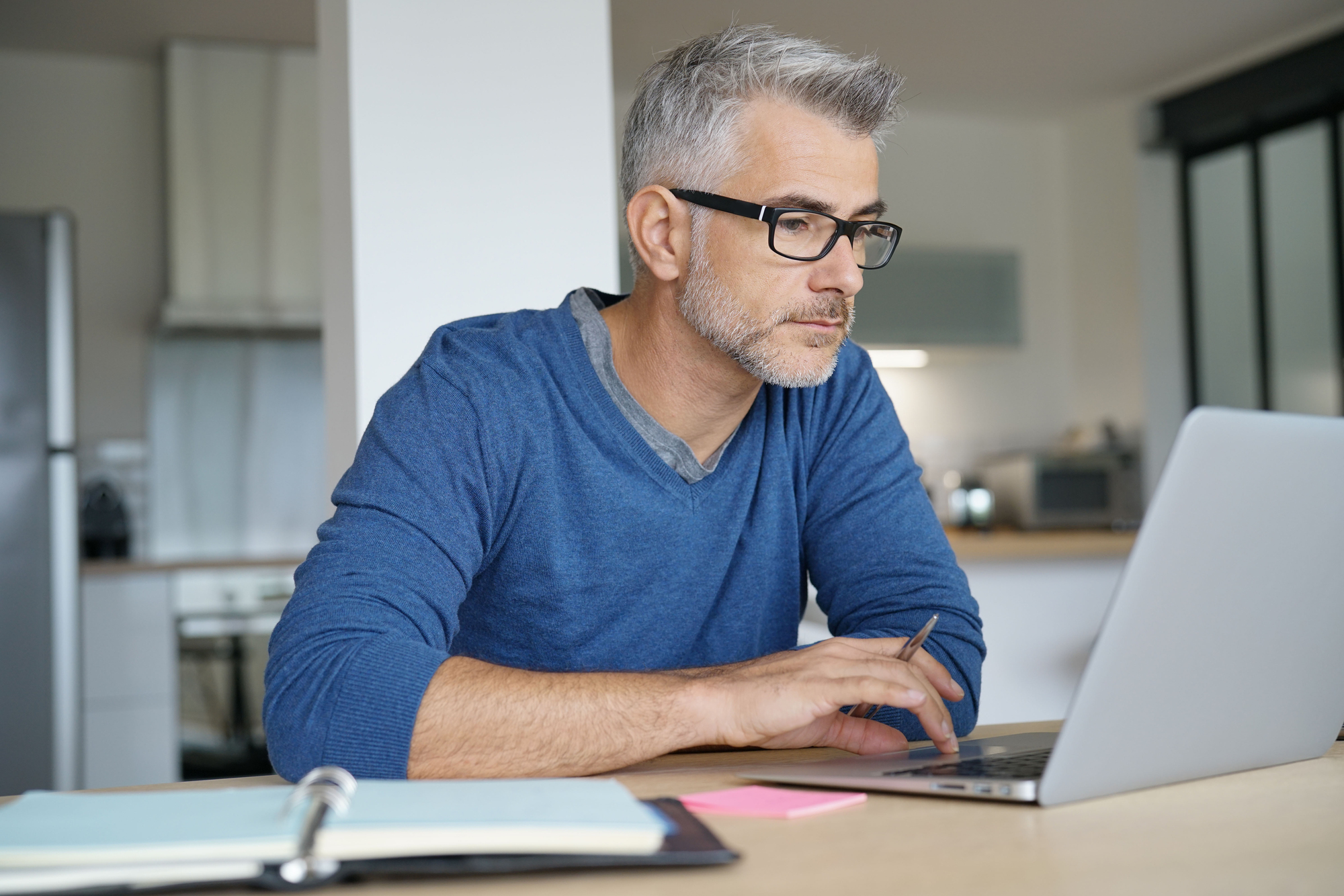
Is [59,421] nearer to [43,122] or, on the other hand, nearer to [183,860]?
[43,122]

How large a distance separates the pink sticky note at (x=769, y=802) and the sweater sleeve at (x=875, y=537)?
1.36ft

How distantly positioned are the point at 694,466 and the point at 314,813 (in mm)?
773

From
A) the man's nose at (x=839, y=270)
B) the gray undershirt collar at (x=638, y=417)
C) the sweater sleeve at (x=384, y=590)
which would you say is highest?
the man's nose at (x=839, y=270)

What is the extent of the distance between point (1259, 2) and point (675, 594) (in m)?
3.64

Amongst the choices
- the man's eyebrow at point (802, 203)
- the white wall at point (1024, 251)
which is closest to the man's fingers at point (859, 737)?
the man's eyebrow at point (802, 203)

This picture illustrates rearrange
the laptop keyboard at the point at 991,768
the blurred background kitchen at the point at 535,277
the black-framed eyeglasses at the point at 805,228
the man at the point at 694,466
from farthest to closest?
1. the blurred background kitchen at the point at 535,277
2. the black-framed eyeglasses at the point at 805,228
3. the man at the point at 694,466
4. the laptop keyboard at the point at 991,768

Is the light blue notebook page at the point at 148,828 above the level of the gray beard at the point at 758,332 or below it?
below

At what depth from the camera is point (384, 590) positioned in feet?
3.31

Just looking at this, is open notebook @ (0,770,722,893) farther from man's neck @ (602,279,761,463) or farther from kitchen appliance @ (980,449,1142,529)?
kitchen appliance @ (980,449,1142,529)

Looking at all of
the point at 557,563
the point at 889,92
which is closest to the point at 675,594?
the point at 557,563

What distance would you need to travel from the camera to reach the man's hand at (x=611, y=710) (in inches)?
36.4

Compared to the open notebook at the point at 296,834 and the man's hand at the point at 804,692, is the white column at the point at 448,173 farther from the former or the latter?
the open notebook at the point at 296,834

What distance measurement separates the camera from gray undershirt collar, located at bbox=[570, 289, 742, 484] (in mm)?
1333

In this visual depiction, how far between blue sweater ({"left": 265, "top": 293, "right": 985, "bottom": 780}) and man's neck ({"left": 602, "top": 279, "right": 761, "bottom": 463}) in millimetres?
44
